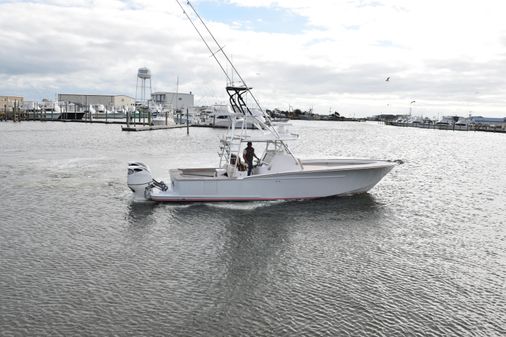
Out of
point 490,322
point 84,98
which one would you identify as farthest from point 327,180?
point 84,98

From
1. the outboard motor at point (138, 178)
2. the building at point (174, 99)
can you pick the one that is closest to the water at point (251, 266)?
the outboard motor at point (138, 178)

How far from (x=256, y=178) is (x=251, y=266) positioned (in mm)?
6739

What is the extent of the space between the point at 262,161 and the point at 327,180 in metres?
2.87

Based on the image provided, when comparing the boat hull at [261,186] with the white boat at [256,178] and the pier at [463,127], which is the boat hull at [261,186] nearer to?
the white boat at [256,178]

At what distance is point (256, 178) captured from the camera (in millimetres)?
18531

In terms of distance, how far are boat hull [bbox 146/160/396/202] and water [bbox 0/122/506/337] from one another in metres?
0.42

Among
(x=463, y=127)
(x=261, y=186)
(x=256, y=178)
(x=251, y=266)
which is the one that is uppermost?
(x=463, y=127)

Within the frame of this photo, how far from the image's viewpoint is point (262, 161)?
19.8 metres

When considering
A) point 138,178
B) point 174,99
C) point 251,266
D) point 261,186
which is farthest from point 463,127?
point 251,266

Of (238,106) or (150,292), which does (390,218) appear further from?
(150,292)

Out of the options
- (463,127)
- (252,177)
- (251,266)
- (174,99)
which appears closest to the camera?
(251,266)

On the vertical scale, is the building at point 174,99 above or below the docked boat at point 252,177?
above

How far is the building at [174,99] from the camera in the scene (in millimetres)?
159375

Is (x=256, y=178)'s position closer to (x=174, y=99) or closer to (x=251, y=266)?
(x=251, y=266)
